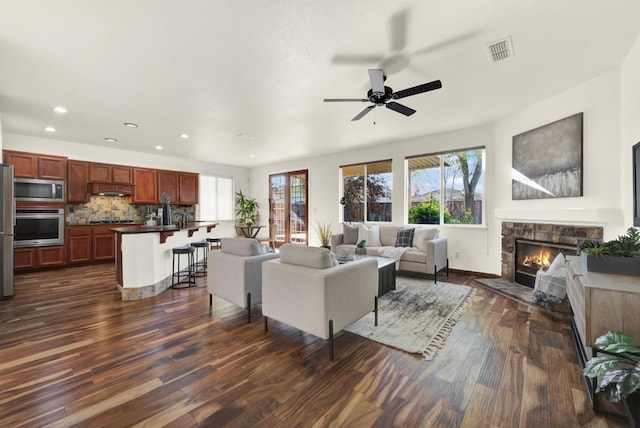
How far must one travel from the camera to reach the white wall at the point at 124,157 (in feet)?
17.2

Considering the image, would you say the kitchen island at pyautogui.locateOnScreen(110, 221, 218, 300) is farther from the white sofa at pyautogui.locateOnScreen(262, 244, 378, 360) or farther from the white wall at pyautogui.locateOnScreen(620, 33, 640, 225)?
the white wall at pyautogui.locateOnScreen(620, 33, 640, 225)

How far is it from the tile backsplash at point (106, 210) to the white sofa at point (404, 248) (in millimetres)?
4883

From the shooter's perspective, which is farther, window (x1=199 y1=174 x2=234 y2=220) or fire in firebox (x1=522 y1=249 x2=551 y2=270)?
window (x1=199 y1=174 x2=234 y2=220)

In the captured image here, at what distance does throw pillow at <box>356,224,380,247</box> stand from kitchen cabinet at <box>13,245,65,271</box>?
609cm

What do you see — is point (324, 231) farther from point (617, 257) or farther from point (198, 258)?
point (617, 257)

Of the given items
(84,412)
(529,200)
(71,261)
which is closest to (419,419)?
(84,412)

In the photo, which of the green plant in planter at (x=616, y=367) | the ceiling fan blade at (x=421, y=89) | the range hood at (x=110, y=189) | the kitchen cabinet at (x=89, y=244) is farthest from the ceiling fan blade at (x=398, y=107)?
the range hood at (x=110, y=189)

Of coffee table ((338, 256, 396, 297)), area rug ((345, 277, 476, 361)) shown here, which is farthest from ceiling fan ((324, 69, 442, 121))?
area rug ((345, 277, 476, 361))

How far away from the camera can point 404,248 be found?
4.84 meters

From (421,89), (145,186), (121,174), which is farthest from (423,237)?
(121,174)

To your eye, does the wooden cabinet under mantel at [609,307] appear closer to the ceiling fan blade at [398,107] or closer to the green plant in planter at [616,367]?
the green plant in planter at [616,367]

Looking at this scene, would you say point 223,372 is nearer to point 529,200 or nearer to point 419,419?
point 419,419

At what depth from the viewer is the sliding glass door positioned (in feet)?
25.4

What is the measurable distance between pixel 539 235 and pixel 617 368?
2961 mm
